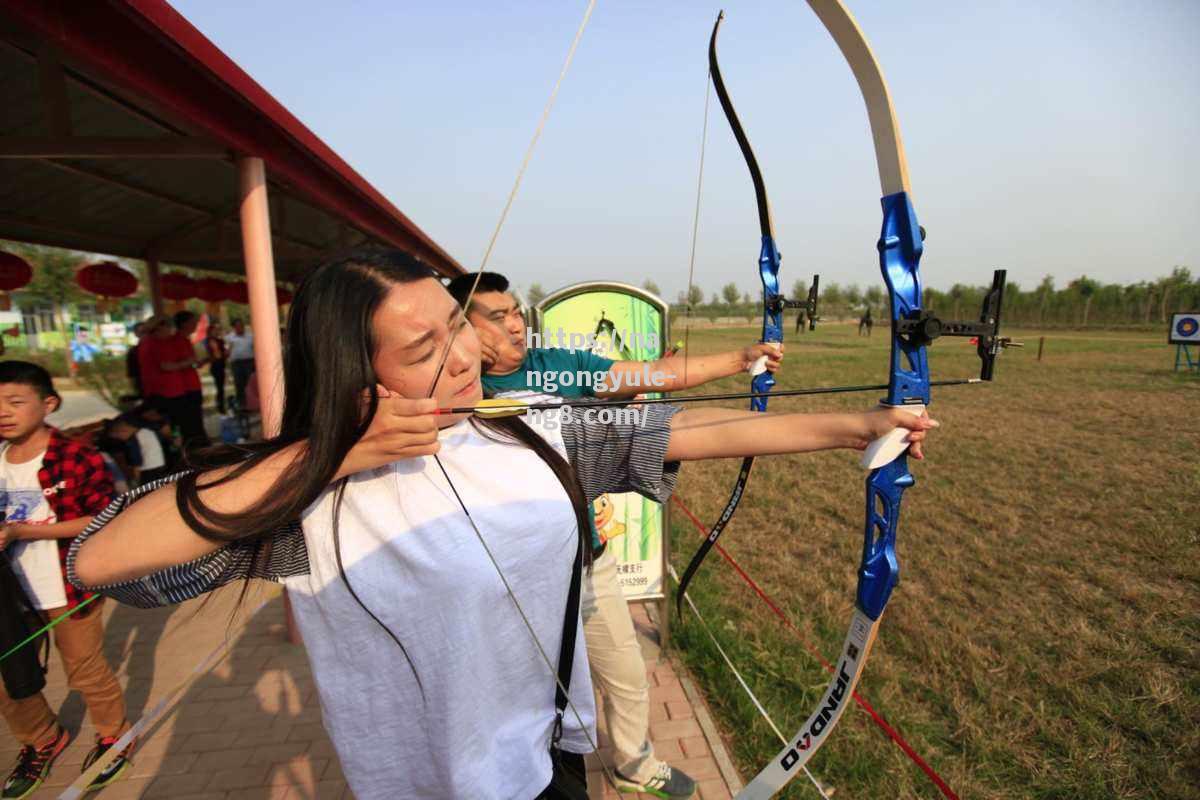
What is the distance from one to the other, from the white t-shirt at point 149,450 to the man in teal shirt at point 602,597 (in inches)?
130

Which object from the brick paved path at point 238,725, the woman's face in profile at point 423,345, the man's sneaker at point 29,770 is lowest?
the brick paved path at point 238,725

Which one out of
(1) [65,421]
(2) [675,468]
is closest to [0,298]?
(1) [65,421]

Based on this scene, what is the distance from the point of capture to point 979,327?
1.26 meters

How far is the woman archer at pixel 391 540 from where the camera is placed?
2.70 feet

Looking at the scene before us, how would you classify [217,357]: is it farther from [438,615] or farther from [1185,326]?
[1185,326]

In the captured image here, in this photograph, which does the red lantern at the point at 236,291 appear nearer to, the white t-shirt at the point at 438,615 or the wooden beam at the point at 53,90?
the wooden beam at the point at 53,90

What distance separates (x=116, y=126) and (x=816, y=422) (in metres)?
4.48

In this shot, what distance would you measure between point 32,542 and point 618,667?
2292mm

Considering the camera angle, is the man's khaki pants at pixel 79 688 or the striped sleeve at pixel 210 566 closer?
the striped sleeve at pixel 210 566

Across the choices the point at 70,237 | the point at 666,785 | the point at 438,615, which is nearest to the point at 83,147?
the point at 438,615

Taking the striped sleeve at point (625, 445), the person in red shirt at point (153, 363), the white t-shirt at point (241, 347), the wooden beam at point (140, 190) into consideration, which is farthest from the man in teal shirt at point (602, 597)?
the white t-shirt at point (241, 347)

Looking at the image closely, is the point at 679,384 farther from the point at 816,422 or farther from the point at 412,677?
the point at 412,677

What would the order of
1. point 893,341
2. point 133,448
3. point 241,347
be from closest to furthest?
point 893,341 → point 133,448 → point 241,347

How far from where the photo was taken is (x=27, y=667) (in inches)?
82.7
